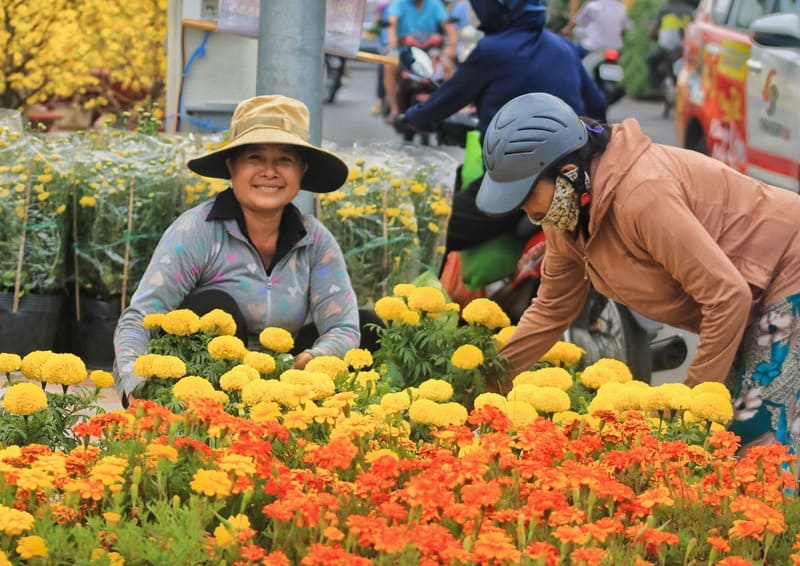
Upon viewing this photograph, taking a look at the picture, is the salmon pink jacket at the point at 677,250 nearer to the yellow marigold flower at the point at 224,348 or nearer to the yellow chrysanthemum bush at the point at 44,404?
the yellow marigold flower at the point at 224,348

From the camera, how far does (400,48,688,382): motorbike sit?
6.16 meters

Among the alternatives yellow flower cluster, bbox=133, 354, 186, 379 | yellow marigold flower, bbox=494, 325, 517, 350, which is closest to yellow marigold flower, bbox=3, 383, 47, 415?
yellow flower cluster, bbox=133, 354, 186, 379

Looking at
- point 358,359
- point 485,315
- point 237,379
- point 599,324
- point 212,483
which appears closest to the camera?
point 212,483

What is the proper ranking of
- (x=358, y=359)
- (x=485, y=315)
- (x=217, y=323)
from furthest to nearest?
(x=485, y=315), (x=217, y=323), (x=358, y=359)

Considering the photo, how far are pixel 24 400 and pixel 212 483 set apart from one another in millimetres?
781

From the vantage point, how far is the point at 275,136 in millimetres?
4824

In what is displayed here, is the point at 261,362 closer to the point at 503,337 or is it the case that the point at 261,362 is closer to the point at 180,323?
the point at 180,323

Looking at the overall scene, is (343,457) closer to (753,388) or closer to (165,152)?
(753,388)

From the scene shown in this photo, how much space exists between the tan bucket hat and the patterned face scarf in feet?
3.23

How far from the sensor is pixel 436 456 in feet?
10.4

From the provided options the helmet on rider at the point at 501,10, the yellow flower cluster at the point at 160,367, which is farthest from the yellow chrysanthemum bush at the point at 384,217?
the yellow flower cluster at the point at 160,367

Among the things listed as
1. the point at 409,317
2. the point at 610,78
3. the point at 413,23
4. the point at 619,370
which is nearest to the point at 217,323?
the point at 409,317

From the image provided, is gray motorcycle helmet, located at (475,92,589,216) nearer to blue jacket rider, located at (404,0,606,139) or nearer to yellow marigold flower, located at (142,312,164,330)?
yellow marigold flower, located at (142,312,164,330)

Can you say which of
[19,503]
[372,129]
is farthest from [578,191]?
[372,129]
